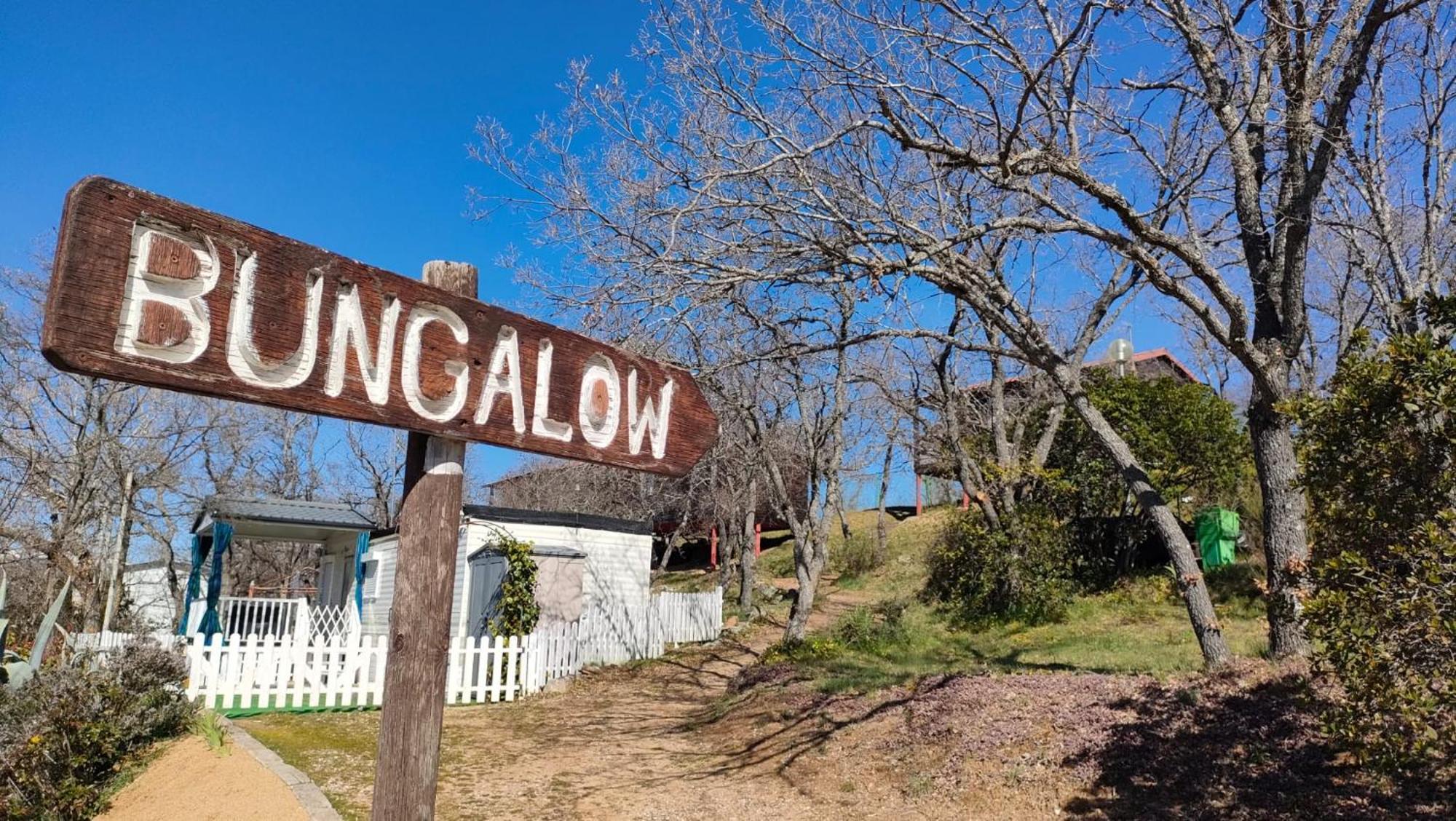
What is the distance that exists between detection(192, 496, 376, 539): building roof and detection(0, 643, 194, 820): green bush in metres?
7.97

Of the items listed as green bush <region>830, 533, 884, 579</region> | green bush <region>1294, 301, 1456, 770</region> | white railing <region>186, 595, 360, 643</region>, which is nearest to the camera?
green bush <region>1294, 301, 1456, 770</region>

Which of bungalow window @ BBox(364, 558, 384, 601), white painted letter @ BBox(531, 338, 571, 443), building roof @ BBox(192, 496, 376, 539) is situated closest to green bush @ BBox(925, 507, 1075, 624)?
building roof @ BBox(192, 496, 376, 539)

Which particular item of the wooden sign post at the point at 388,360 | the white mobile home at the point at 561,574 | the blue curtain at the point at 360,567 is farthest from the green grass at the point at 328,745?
the blue curtain at the point at 360,567

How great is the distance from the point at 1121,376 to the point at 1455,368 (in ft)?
51.6

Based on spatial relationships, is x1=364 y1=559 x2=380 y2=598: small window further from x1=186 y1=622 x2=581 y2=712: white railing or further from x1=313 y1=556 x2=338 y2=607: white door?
x1=186 y1=622 x2=581 y2=712: white railing

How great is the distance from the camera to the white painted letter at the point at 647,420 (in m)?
2.91

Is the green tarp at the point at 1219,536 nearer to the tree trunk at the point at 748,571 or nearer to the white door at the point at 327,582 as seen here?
the tree trunk at the point at 748,571

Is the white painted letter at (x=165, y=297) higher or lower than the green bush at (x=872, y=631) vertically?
higher

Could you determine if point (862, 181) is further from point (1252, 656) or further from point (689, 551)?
point (689, 551)

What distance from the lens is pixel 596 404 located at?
2.81 meters

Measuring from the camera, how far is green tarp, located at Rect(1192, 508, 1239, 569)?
16.2 metres

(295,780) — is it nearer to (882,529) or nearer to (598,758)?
(598,758)

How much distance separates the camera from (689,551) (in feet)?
129

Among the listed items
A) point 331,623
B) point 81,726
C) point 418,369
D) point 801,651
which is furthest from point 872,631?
point 418,369
